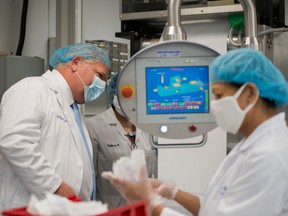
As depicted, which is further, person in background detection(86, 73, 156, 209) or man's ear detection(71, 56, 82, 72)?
person in background detection(86, 73, 156, 209)

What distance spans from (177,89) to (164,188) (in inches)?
13.7

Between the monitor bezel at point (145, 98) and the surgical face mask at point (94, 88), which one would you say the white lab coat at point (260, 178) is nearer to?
the monitor bezel at point (145, 98)

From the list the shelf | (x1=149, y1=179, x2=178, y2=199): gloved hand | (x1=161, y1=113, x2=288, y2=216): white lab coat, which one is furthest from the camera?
the shelf

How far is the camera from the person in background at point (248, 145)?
1.31m

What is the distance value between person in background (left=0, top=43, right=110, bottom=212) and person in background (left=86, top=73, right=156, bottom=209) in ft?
0.91

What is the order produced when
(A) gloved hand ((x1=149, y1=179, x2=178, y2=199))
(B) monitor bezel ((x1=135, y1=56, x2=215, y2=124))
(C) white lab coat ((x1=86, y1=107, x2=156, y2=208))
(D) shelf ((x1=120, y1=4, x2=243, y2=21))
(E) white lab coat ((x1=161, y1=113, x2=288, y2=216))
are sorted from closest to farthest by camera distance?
(E) white lab coat ((x1=161, y1=113, x2=288, y2=216)) < (A) gloved hand ((x1=149, y1=179, x2=178, y2=199)) < (B) monitor bezel ((x1=135, y1=56, x2=215, y2=124)) < (D) shelf ((x1=120, y1=4, x2=243, y2=21)) < (C) white lab coat ((x1=86, y1=107, x2=156, y2=208))

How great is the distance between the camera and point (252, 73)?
54.8 inches

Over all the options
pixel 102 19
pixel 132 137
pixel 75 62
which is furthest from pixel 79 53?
pixel 102 19

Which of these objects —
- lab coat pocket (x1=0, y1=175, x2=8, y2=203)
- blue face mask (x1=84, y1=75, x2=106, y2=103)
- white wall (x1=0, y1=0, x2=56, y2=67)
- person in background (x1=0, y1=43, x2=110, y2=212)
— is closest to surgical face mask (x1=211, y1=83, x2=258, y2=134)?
person in background (x1=0, y1=43, x2=110, y2=212)

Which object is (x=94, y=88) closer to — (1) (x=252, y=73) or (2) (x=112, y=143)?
(2) (x=112, y=143)

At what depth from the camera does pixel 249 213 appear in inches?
51.8

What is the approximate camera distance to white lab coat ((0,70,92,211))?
187 centimetres

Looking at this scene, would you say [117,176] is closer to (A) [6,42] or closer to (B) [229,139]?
(B) [229,139]

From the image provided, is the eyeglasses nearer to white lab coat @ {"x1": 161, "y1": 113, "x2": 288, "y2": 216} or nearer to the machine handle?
the machine handle
